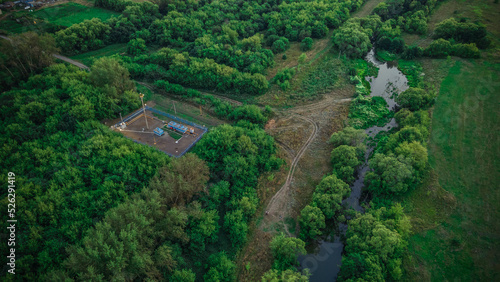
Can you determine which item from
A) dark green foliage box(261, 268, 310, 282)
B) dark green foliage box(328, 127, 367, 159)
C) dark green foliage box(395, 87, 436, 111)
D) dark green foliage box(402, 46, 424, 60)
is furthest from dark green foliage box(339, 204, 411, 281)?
dark green foliage box(402, 46, 424, 60)

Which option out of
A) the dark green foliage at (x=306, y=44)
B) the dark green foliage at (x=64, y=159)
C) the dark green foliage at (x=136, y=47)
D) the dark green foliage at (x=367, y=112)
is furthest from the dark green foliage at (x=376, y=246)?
the dark green foliage at (x=136, y=47)

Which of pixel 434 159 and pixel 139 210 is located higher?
pixel 139 210

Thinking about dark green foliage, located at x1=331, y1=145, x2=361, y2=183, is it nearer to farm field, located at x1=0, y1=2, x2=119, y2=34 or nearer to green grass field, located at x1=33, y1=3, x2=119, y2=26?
farm field, located at x1=0, y1=2, x2=119, y2=34

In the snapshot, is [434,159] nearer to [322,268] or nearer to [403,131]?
[403,131]

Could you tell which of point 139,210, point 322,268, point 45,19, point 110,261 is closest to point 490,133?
point 322,268

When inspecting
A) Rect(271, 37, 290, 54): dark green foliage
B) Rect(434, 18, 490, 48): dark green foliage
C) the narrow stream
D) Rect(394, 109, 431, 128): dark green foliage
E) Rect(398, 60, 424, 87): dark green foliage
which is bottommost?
the narrow stream
